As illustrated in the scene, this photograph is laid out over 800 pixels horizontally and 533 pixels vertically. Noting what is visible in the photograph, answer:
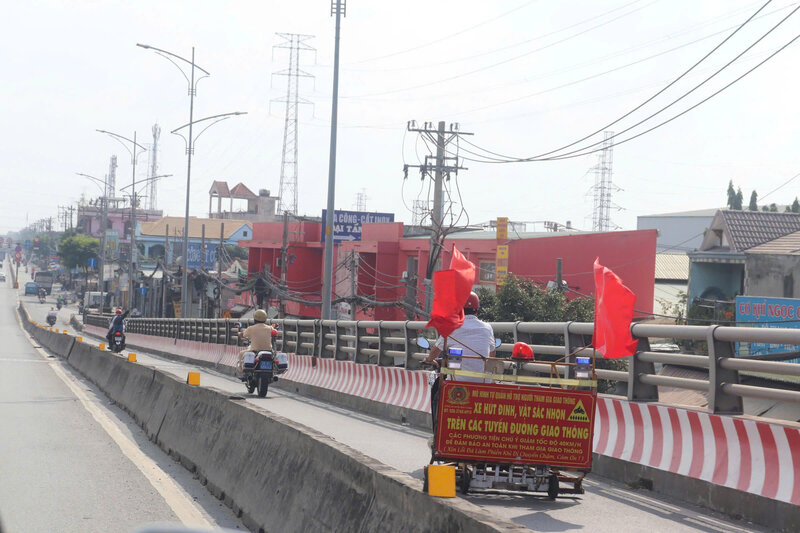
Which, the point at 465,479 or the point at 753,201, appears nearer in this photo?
the point at 465,479

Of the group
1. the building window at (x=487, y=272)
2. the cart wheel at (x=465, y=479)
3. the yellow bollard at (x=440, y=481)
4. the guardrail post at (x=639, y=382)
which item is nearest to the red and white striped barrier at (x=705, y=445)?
the guardrail post at (x=639, y=382)

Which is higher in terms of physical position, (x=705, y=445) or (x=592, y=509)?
(x=705, y=445)

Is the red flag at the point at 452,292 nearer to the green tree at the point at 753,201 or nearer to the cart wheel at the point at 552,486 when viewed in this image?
the cart wheel at the point at 552,486

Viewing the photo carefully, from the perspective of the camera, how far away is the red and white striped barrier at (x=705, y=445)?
7379 mm

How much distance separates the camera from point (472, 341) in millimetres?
9188

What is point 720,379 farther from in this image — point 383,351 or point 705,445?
point 383,351

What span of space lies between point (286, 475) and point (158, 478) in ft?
10.9

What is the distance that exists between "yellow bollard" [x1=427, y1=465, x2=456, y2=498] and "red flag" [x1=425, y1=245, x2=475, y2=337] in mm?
3163

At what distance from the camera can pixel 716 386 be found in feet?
27.6

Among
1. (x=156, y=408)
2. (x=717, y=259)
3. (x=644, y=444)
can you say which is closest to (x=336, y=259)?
(x=717, y=259)

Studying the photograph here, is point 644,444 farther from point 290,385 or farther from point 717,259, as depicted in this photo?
point 717,259

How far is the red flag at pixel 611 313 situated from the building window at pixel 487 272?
38.8m

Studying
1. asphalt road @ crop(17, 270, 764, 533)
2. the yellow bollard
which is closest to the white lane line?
asphalt road @ crop(17, 270, 764, 533)

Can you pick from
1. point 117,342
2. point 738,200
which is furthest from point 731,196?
point 117,342
